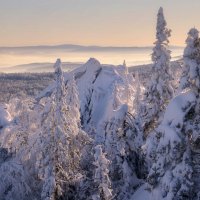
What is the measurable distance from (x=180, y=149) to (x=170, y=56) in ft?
39.9

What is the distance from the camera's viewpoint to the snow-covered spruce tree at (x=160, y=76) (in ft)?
101

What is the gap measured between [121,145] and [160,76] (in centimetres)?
575

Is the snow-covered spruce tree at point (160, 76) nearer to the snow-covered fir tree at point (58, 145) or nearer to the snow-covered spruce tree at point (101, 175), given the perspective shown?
the snow-covered fir tree at point (58, 145)

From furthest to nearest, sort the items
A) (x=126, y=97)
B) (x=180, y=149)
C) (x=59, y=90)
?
(x=126, y=97) → (x=59, y=90) → (x=180, y=149)

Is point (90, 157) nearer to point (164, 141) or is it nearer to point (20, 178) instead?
point (20, 178)

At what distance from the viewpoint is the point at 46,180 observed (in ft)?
92.1

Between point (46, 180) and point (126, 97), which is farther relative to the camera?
point (126, 97)

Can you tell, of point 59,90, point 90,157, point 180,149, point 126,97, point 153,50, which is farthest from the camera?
point 126,97

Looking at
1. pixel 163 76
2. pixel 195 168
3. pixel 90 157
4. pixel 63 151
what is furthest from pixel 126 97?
pixel 195 168

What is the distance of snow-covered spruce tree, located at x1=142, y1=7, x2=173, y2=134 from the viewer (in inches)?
1217

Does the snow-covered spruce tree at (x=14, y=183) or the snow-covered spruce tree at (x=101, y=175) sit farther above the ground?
the snow-covered spruce tree at (x=101, y=175)

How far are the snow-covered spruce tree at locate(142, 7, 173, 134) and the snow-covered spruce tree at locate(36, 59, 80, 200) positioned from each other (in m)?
6.05

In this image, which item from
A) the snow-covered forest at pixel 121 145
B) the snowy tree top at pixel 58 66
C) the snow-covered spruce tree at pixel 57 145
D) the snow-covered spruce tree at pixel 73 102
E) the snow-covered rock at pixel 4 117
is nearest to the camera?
the snow-covered forest at pixel 121 145

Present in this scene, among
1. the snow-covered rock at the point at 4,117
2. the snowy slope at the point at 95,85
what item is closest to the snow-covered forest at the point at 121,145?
the snow-covered rock at the point at 4,117
